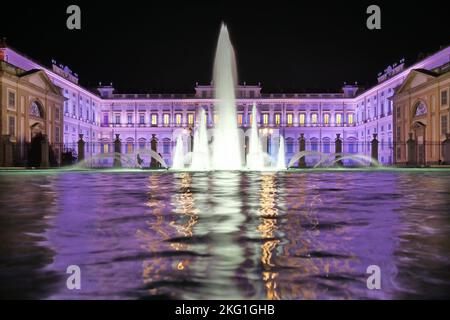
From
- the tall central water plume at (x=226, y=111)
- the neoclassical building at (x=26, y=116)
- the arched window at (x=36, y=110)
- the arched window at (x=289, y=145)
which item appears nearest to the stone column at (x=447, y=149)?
the tall central water plume at (x=226, y=111)

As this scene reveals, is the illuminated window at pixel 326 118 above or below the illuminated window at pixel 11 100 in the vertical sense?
above

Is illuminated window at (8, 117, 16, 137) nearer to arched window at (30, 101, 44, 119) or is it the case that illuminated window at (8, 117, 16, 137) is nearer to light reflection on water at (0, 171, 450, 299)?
arched window at (30, 101, 44, 119)

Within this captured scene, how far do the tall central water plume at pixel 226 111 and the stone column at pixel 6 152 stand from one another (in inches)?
578

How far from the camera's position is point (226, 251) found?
4441 mm

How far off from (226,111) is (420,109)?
21753 millimetres

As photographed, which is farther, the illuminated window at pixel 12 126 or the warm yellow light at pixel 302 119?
the warm yellow light at pixel 302 119

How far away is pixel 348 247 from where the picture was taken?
4.63 m

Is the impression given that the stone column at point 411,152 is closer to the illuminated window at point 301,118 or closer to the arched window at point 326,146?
the arched window at point 326,146

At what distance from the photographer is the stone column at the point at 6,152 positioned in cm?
3409
